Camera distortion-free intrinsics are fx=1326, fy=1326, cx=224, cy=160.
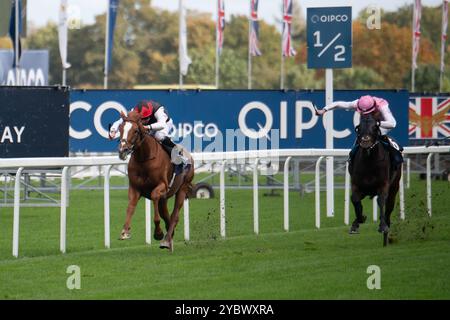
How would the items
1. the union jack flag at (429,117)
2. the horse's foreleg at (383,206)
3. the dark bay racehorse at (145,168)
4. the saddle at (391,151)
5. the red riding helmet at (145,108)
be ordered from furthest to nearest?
the union jack flag at (429,117) < the saddle at (391,151) < the horse's foreleg at (383,206) < the red riding helmet at (145,108) < the dark bay racehorse at (145,168)

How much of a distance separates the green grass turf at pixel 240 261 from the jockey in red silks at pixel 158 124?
91 cm

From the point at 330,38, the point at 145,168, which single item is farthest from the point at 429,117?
the point at 145,168

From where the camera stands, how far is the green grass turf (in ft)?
31.8

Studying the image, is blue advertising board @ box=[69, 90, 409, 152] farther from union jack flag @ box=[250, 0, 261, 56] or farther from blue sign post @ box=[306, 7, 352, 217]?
union jack flag @ box=[250, 0, 261, 56]

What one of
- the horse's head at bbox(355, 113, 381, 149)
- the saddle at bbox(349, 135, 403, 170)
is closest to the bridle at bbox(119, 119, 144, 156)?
the horse's head at bbox(355, 113, 381, 149)

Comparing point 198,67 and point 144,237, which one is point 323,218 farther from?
point 198,67

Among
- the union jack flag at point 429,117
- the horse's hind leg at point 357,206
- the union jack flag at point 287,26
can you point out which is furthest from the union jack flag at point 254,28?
the horse's hind leg at point 357,206

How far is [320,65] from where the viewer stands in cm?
1847

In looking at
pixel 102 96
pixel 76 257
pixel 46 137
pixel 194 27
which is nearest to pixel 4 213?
pixel 46 137

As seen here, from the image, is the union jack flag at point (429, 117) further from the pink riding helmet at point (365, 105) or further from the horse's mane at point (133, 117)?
the horse's mane at point (133, 117)

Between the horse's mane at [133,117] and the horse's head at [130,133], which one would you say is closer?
the horse's head at [130,133]

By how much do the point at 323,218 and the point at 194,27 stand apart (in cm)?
7198

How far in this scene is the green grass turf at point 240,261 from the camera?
969 cm

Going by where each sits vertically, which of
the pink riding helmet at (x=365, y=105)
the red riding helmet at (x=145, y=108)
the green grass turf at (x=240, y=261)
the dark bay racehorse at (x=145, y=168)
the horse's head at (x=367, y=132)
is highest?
the pink riding helmet at (x=365, y=105)
